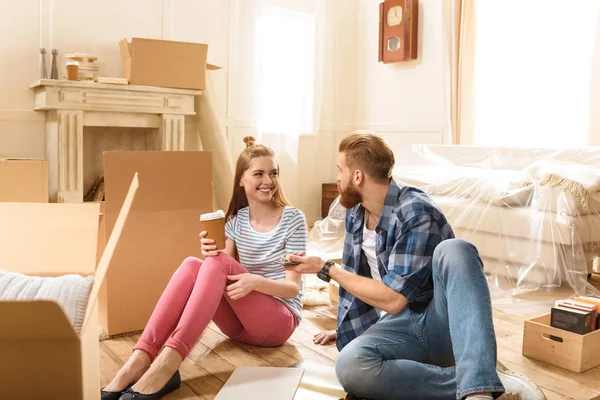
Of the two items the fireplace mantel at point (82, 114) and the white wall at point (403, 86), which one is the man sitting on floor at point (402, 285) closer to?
the fireplace mantel at point (82, 114)

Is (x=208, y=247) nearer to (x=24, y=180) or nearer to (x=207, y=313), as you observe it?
(x=207, y=313)

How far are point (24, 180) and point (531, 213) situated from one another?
303 cm

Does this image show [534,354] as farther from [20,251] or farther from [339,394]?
[20,251]

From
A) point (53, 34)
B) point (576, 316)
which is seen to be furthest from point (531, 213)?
point (53, 34)

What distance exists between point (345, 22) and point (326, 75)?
0.59m

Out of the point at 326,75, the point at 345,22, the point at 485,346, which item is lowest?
the point at 485,346

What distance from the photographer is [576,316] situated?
208cm

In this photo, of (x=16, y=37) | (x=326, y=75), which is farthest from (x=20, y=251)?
(x=326, y=75)

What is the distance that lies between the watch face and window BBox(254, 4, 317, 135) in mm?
685

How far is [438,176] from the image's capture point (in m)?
3.82

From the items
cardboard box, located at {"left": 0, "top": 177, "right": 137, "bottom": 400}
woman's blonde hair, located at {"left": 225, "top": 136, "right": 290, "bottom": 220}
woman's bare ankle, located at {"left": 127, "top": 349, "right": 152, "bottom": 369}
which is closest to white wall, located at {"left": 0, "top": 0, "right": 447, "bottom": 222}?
woman's blonde hair, located at {"left": 225, "top": 136, "right": 290, "bottom": 220}

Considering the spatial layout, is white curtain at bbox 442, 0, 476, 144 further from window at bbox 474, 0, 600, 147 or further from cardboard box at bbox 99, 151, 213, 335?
cardboard box at bbox 99, 151, 213, 335

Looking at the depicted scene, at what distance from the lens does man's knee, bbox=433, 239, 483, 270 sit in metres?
1.49

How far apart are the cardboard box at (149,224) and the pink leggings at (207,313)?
36 cm
